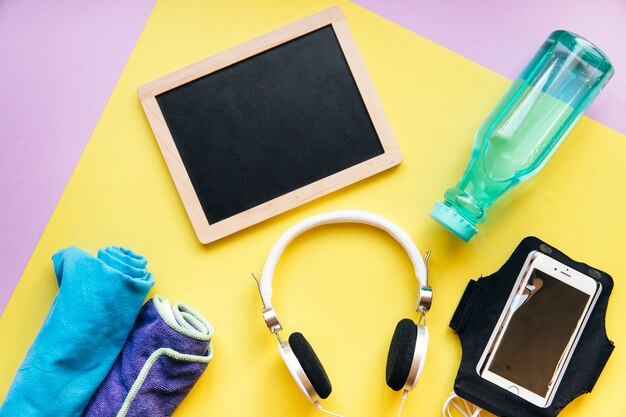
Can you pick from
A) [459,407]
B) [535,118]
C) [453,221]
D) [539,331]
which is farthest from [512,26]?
[459,407]

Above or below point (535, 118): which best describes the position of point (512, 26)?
above

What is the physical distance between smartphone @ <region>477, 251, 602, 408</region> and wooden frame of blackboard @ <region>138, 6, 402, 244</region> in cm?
27

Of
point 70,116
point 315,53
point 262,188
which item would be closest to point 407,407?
point 262,188

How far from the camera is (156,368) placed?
0.72 meters

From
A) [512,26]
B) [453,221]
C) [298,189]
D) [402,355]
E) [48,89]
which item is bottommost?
[402,355]

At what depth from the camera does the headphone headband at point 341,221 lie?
741 millimetres

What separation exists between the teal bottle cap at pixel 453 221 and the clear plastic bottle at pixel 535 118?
22 millimetres

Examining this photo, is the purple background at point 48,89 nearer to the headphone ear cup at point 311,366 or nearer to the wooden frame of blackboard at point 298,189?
the wooden frame of blackboard at point 298,189

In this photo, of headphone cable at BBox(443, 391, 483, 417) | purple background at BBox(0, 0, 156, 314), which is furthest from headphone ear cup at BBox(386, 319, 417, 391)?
purple background at BBox(0, 0, 156, 314)

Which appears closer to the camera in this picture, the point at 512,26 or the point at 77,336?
the point at 77,336

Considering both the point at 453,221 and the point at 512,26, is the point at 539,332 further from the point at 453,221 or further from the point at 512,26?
the point at 512,26

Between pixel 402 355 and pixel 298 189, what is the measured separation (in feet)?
0.88

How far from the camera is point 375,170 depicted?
79 cm

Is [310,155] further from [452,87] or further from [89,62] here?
[89,62]
